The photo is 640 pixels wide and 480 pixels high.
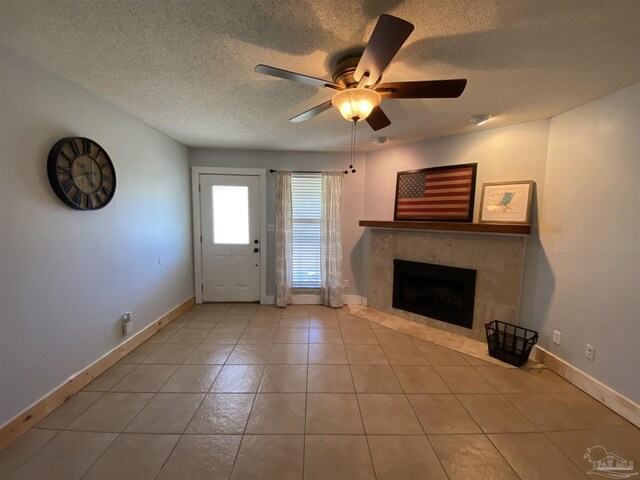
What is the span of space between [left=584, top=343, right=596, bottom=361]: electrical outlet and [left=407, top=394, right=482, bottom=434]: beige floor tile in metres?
1.14

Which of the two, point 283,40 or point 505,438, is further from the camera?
point 505,438

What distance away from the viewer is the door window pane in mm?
3607

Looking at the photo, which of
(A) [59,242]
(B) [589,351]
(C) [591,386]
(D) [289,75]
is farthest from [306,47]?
(C) [591,386]

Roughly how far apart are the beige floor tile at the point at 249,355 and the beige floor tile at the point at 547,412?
206 cm

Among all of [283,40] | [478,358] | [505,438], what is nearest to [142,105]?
[283,40]

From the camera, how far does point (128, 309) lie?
94.3 inches

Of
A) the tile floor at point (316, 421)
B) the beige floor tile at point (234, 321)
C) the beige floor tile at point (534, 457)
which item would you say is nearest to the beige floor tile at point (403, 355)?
the tile floor at point (316, 421)

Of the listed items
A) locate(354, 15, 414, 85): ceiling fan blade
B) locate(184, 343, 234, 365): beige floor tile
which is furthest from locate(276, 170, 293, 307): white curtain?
locate(354, 15, 414, 85): ceiling fan blade

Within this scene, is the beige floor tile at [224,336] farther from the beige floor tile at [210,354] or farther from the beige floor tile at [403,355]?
the beige floor tile at [403,355]

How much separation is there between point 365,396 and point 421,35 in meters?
2.35

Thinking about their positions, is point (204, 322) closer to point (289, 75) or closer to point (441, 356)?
point (441, 356)

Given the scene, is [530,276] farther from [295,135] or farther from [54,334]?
[54,334]

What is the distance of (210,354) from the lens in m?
2.40

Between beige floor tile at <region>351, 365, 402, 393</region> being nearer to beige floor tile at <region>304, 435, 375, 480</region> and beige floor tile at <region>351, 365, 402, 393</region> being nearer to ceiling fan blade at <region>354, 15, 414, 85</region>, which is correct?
beige floor tile at <region>304, 435, 375, 480</region>
